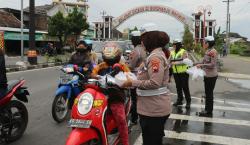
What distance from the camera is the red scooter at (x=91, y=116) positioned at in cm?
468

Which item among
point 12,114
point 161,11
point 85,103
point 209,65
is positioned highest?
point 161,11

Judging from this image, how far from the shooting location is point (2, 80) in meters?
5.98

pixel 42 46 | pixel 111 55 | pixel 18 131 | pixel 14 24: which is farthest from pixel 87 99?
pixel 42 46

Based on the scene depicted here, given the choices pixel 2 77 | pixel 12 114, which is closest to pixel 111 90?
pixel 2 77

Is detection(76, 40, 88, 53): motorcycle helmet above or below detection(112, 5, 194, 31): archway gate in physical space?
below

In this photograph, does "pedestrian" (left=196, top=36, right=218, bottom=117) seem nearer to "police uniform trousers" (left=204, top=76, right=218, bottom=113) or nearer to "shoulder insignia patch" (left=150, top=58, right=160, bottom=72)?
"police uniform trousers" (left=204, top=76, right=218, bottom=113)

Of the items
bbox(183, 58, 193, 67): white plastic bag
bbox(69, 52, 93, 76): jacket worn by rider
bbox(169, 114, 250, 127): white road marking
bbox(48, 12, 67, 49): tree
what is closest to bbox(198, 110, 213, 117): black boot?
bbox(169, 114, 250, 127): white road marking

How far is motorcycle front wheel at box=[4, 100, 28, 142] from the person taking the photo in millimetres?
6327

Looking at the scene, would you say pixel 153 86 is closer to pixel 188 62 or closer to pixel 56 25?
pixel 188 62

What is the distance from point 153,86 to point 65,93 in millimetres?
4222

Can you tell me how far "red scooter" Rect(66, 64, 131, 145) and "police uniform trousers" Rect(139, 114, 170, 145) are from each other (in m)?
0.68

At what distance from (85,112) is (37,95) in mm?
7405

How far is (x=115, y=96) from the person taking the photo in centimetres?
536

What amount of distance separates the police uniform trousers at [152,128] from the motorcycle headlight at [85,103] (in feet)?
2.47
